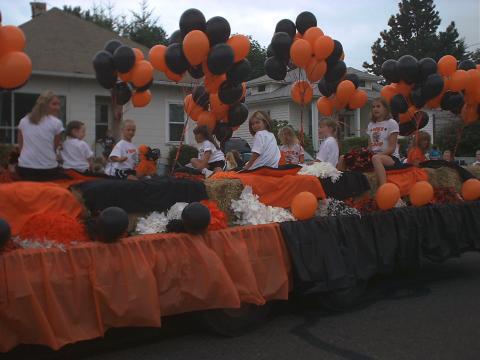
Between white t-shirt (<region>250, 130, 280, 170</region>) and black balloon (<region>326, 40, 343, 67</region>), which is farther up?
black balloon (<region>326, 40, 343, 67</region>)

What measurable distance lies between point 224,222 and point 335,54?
4313 millimetres

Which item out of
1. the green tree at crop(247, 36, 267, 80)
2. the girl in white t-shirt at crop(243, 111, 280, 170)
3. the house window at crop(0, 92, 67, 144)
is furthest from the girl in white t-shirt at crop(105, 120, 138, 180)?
the green tree at crop(247, 36, 267, 80)

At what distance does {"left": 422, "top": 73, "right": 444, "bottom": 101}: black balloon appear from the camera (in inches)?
298

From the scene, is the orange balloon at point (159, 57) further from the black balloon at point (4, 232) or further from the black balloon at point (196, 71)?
the black balloon at point (4, 232)

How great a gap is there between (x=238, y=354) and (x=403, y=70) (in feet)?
15.4

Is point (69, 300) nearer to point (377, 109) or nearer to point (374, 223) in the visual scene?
point (374, 223)

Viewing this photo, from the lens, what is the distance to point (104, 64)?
669cm

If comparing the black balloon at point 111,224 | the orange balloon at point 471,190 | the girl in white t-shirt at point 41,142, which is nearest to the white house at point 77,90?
the orange balloon at point 471,190

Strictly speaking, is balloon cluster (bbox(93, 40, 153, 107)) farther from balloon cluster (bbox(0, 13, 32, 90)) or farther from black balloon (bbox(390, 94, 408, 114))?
black balloon (bbox(390, 94, 408, 114))

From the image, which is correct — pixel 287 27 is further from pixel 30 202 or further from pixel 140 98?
pixel 30 202

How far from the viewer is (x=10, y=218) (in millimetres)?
4297

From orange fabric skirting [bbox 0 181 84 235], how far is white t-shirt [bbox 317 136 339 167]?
343cm

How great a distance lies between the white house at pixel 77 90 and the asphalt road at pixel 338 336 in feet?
32.2

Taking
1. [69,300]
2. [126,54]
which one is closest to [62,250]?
[69,300]
